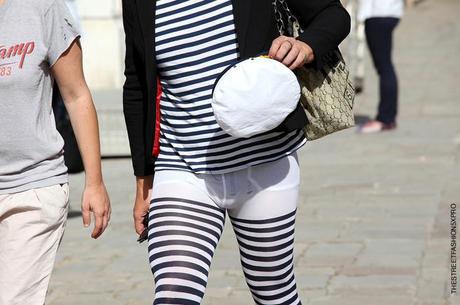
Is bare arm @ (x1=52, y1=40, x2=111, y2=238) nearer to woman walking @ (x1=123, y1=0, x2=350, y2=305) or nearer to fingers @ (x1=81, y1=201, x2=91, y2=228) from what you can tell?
fingers @ (x1=81, y1=201, x2=91, y2=228)

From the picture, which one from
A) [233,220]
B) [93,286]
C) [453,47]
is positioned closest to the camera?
[233,220]

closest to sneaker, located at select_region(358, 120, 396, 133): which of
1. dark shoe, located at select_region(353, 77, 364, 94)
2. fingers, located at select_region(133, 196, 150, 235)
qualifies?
dark shoe, located at select_region(353, 77, 364, 94)

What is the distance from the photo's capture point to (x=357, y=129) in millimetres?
11422

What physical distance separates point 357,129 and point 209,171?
7.91 meters

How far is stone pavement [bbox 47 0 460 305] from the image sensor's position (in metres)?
5.98

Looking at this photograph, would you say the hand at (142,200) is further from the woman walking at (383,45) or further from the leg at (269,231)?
the woman walking at (383,45)

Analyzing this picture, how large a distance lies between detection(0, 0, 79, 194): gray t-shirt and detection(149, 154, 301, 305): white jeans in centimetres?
37

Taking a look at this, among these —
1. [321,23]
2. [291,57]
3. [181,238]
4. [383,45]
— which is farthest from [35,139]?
[383,45]

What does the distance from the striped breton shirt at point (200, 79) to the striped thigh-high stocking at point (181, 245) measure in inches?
4.9

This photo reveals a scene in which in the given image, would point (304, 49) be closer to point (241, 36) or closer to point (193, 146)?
point (241, 36)

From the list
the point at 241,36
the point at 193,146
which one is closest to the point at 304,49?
the point at 241,36

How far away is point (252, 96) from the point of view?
3.39m

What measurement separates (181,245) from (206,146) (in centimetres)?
30

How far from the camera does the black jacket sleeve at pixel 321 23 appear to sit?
3.56 meters
